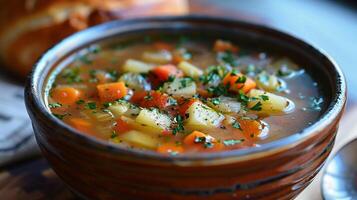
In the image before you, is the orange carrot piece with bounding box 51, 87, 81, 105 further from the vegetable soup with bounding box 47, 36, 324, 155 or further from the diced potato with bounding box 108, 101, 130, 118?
the diced potato with bounding box 108, 101, 130, 118

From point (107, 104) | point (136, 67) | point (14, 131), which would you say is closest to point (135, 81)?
point (136, 67)

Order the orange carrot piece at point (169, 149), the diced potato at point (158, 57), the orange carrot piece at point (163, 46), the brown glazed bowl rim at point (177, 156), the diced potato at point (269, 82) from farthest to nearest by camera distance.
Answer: the orange carrot piece at point (163, 46) < the diced potato at point (158, 57) < the diced potato at point (269, 82) < the orange carrot piece at point (169, 149) < the brown glazed bowl rim at point (177, 156)

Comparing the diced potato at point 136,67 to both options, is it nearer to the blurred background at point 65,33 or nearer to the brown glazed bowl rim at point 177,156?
the brown glazed bowl rim at point 177,156

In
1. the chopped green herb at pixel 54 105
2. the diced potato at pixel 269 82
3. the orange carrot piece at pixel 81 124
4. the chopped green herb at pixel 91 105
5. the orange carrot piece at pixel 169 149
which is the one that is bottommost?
the chopped green herb at pixel 54 105

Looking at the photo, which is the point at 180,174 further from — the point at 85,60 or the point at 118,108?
the point at 85,60

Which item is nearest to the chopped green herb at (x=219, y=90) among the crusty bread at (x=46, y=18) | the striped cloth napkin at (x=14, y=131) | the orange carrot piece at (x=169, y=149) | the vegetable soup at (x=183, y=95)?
the vegetable soup at (x=183, y=95)

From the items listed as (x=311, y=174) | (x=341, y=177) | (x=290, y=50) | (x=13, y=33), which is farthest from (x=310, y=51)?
(x=13, y=33)

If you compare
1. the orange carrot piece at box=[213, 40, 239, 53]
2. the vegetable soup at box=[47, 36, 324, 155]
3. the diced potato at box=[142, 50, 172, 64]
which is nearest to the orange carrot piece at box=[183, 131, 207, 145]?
the vegetable soup at box=[47, 36, 324, 155]
